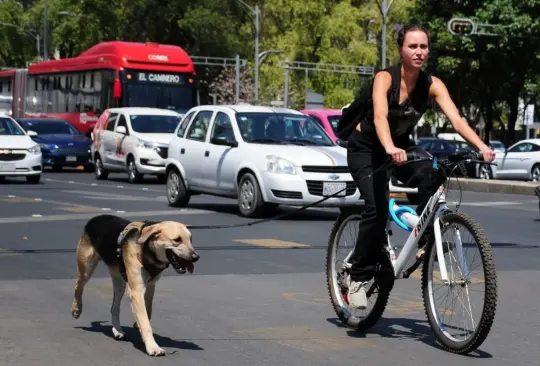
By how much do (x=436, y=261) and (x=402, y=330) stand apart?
100 cm

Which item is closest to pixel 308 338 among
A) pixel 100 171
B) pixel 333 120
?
pixel 333 120

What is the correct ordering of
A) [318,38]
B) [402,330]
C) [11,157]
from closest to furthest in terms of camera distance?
[402,330] < [11,157] < [318,38]

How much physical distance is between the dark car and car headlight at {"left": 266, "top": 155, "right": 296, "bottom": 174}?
18705mm

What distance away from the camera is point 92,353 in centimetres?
736

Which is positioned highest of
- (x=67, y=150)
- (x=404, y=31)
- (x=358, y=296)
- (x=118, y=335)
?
(x=404, y=31)

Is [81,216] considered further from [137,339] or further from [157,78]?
[157,78]

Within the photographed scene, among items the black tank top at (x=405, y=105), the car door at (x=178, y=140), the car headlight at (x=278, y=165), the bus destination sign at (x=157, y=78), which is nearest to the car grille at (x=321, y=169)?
the car headlight at (x=278, y=165)

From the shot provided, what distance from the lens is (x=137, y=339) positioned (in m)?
7.88

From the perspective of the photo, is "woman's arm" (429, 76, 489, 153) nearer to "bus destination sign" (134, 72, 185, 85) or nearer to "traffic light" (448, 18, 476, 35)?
"bus destination sign" (134, 72, 185, 85)

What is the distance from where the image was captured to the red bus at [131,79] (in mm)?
39156

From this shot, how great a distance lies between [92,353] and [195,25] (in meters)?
61.4

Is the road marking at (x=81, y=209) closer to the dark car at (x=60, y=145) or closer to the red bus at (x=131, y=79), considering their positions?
the dark car at (x=60, y=145)

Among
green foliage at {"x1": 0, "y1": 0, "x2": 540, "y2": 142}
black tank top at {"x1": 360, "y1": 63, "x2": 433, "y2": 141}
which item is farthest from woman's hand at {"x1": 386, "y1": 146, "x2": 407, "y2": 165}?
green foliage at {"x1": 0, "y1": 0, "x2": 540, "y2": 142}

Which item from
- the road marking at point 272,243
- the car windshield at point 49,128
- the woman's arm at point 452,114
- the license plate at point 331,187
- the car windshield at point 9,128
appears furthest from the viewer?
the car windshield at point 49,128
